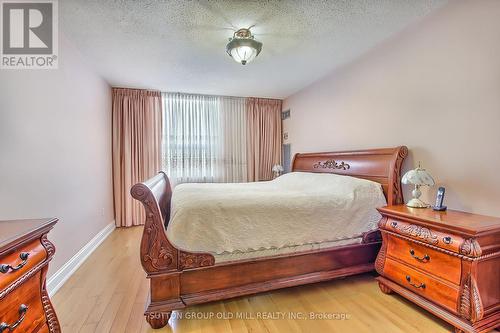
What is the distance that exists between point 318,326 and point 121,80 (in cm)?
411

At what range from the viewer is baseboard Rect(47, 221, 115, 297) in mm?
2053

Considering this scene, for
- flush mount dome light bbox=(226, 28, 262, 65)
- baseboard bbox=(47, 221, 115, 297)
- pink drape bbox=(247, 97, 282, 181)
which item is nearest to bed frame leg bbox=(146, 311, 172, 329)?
baseboard bbox=(47, 221, 115, 297)

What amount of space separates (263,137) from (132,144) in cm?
251

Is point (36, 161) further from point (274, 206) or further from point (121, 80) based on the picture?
point (121, 80)

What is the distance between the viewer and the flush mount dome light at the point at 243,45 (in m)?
2.28

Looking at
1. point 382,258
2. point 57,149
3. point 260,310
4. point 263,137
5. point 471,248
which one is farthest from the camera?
point 263,137

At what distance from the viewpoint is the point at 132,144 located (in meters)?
4.15

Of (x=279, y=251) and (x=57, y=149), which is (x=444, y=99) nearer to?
(x=279, y=251)

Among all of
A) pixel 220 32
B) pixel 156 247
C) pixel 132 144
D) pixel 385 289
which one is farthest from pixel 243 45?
pixel 132 144

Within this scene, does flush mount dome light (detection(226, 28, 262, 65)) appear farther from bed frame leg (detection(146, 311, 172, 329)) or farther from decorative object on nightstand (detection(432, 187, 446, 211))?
bed frame leg (detection(146, 311, 172, 329))

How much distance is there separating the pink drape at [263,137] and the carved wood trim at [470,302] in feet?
12.0

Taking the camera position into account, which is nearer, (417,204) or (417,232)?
(417,232)

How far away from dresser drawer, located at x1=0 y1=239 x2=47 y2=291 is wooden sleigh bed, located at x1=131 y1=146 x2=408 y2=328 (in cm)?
57

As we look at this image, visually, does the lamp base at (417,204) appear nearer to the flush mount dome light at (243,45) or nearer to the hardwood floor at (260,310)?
the hardwood floor at (260,310)
